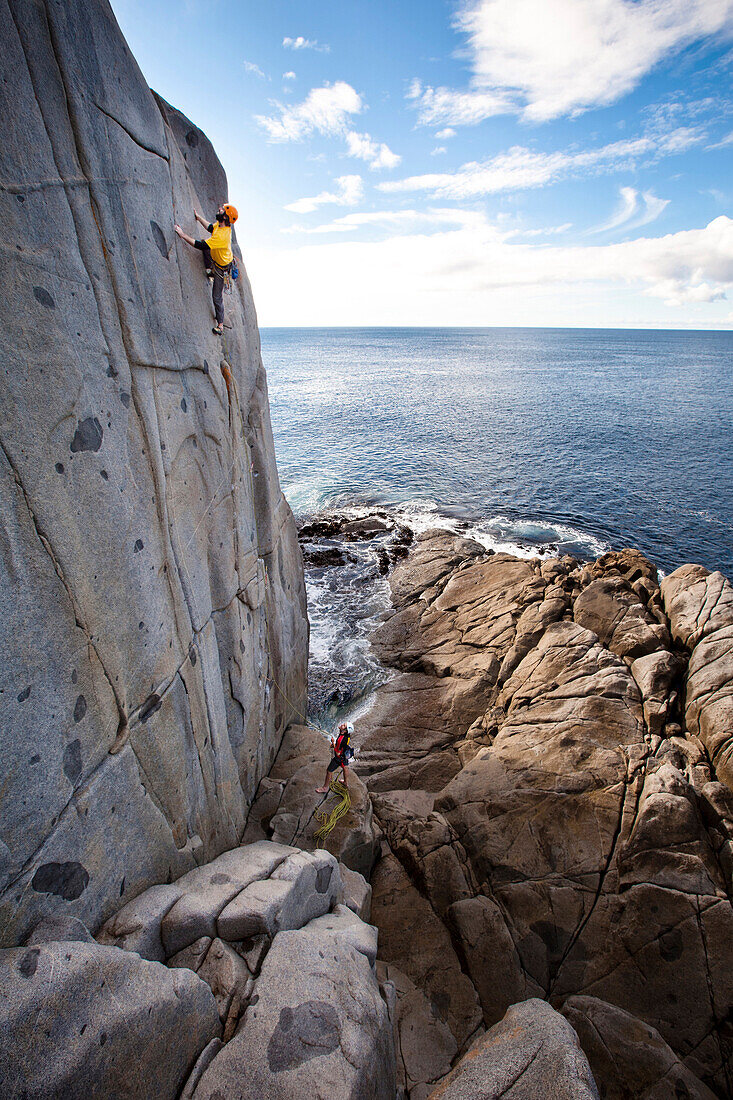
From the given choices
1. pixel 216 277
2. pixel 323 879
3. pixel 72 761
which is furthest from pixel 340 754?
pixel 216 277

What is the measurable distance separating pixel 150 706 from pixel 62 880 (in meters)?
2.00

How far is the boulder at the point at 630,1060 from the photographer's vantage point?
23.7 feet

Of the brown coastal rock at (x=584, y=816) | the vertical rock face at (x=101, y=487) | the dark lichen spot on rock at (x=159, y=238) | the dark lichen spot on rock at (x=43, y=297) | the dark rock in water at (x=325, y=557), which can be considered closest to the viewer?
the vertical rock face at (x=101, y=487)

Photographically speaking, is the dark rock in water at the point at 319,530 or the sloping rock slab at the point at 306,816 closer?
the sloping rock slab at the point at 306,816

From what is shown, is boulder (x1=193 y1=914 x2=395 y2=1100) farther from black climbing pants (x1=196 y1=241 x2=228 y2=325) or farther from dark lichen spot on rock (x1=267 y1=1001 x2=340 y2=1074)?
black climbing pants (x1=196 y1=241 x2=228 y2=325)

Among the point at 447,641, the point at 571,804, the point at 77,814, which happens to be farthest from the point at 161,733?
the point at 447,641

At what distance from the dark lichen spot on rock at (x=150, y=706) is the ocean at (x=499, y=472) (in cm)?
1132

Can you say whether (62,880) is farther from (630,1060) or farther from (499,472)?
(499,472)

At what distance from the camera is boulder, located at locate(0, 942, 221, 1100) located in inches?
150

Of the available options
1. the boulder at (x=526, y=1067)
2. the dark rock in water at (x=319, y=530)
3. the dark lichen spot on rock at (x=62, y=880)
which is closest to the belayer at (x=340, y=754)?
the boulder at (x=526, y=1067)

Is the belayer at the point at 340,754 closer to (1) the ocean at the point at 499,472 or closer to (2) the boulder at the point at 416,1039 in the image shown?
(2) the boulder at the point at 416,1039

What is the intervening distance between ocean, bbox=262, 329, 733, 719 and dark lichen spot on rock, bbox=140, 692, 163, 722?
11321 mm

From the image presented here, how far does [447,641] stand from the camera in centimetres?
1889

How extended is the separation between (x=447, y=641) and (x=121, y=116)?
16.7 meters
